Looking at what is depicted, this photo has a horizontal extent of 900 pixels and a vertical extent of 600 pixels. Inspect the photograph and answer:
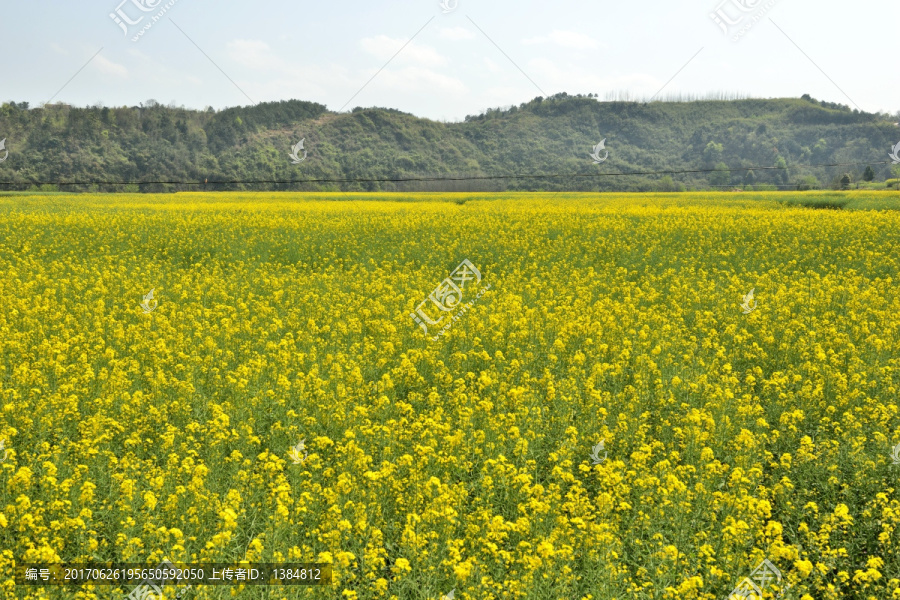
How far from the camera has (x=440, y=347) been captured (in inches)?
328

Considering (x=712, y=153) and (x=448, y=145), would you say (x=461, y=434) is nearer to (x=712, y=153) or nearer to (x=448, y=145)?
(x=448, y=145)

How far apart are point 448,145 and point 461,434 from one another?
3925 inches

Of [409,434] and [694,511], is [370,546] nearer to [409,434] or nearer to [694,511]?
[409,434]

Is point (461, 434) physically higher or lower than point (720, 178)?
lower

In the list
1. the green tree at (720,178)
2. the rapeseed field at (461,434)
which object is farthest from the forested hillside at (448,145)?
the rapeseed field at (461,434)

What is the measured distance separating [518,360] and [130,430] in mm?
4296

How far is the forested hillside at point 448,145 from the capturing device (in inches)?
2675

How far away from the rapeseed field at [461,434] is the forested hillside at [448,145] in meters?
44.5

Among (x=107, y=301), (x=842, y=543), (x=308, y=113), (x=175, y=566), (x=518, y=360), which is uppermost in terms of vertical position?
(x=308, y=113)

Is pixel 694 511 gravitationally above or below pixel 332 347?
below

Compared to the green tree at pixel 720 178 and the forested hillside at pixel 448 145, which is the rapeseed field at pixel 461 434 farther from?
the green tree at pixel 720 178

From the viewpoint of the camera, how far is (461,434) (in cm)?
542

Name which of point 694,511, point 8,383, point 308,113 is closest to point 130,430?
point 8,383

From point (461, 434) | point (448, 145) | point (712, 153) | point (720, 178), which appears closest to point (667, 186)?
point (720, 178)
